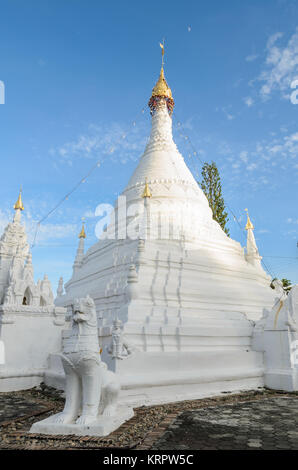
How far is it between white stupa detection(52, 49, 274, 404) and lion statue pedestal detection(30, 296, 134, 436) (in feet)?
5.77

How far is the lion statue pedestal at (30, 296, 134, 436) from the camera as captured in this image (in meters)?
5.00

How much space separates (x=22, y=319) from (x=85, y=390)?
6086mm

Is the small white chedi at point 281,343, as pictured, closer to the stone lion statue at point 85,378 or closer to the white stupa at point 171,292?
the white stupa at point 171,292

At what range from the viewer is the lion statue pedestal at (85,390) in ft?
16.4

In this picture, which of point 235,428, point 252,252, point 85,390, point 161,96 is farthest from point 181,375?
point 161,96

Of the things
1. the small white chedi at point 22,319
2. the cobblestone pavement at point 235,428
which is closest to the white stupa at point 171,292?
the small white chedi at point 22,319

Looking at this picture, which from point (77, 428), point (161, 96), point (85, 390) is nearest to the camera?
point (77, 428)

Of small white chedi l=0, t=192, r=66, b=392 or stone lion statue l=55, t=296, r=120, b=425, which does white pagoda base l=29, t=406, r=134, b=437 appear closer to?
stone lion statue l=55, t=296, r=120, b=425

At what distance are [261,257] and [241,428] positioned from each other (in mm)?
12946

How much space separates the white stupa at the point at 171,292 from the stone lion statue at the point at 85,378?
1.75m

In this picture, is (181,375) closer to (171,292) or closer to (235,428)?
(235,428)

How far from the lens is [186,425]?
18.5 ft

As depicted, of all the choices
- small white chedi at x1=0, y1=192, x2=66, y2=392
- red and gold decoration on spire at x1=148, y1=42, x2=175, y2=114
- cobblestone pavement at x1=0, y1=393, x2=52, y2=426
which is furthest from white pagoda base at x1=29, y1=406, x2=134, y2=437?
red and gold decoration on spire at x1=148, y1=42, x2=175, y2=114
